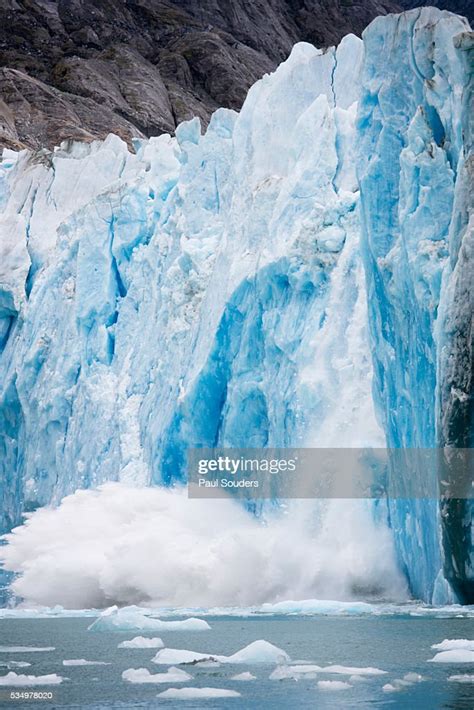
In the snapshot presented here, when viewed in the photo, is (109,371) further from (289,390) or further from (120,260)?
(289,390)

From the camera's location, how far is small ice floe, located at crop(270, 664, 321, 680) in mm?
12731

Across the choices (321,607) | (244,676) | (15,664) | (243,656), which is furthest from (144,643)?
(321,607)

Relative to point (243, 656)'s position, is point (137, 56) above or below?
above

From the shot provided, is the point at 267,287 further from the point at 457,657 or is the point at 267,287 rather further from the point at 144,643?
the point at 457,657

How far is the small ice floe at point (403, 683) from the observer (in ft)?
38.1

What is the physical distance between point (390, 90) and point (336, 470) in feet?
21.4

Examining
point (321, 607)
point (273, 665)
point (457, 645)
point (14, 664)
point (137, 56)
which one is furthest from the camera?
point (137, 56)

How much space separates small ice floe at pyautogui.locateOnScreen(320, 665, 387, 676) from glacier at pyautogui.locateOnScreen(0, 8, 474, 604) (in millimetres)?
3681

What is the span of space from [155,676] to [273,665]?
1546 mm

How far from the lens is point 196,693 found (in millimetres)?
11617

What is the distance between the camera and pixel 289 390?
22484 mm

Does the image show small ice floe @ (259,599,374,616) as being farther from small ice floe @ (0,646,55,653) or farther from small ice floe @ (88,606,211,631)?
small ice floe @ (0,646,55,653)

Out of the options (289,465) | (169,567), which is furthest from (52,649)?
(289,465)

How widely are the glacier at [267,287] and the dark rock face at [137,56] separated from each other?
26023mm
